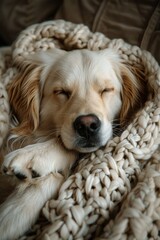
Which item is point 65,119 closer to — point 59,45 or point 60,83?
point 60,83

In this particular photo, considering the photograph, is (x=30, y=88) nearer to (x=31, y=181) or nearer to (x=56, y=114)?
(x=56, y=114)

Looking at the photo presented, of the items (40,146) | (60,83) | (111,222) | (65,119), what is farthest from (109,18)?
(111,222)

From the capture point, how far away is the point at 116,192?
1017 millimetres

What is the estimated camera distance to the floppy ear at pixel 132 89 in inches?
55.6

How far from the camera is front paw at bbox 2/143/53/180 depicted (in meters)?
1.11

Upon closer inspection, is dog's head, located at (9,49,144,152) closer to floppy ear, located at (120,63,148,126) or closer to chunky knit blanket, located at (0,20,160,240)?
floppy ear, located at (120,63,148,126)

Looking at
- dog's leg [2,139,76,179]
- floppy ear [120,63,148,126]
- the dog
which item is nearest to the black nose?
the dog

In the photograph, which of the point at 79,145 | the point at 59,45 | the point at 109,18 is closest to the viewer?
the point at 79,145

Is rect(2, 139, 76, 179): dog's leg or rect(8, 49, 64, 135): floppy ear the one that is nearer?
rect(2, 139, 76, 179): dog's leg

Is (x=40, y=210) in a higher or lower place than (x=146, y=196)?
lower

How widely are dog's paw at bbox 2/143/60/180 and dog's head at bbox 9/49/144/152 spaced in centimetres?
11

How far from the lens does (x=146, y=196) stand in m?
0.96

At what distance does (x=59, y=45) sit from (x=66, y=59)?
0.16 m

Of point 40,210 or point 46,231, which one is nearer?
point 46,231
